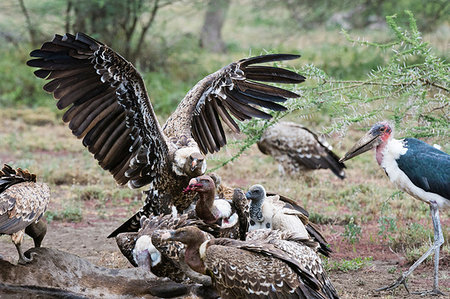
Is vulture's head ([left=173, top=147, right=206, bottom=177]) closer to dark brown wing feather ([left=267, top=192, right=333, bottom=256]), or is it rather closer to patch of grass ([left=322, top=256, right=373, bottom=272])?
dark brown wing feather ([left=267, top=192, right=333, bottom=256])

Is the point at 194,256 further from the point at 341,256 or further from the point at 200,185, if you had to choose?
the point at 341,256

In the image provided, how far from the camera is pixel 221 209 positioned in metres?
5.36

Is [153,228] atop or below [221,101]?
below

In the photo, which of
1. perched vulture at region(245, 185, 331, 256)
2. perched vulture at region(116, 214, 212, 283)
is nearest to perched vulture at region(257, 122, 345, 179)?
perched vulture at region(245, 185, 331, 256)

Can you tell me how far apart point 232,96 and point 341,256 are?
5.63 feet

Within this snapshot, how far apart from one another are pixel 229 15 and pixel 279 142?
1325 cm

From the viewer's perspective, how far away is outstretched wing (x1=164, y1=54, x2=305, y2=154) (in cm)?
604

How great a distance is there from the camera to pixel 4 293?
15.2ft

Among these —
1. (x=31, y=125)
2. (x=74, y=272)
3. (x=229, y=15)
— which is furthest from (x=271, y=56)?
(x=229, y=15)

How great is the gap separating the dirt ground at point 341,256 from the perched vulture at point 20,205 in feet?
0.78

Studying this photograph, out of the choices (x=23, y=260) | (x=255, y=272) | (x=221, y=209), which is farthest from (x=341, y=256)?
(x=23, y=260)

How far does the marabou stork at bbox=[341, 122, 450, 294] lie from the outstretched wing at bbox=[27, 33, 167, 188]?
1.73 metres

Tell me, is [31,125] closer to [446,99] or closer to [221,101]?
[221,101]

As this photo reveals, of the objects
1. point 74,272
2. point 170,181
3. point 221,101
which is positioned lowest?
point 74,272
